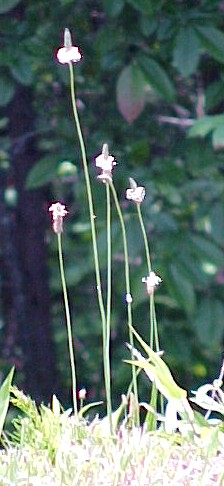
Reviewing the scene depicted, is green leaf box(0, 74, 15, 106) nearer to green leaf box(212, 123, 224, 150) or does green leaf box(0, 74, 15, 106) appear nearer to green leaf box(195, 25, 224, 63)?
green leaf box(195, 25, 224, 63)

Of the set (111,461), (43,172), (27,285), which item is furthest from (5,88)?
(111,461)

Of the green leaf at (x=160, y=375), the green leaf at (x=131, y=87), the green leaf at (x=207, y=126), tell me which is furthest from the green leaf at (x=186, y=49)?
the green leaf at (x=160, y=375)

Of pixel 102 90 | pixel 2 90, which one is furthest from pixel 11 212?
pixel 2 90

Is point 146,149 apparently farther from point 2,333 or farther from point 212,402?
point 212,402

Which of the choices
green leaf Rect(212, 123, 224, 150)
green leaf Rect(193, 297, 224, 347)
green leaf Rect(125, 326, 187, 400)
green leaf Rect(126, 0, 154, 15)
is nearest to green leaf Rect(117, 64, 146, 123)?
green leaf Rect(126, 0, 154, 15)

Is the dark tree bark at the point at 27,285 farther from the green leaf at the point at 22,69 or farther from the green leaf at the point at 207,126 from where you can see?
the green leaf at the point at 207,126
